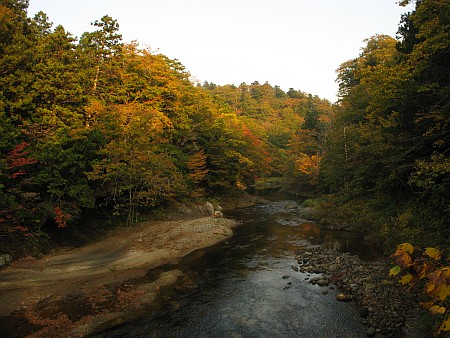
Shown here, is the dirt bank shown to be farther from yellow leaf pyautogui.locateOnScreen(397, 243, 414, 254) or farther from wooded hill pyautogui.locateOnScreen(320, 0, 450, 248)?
wooded hill pyautogui.locateOnScreen(320, 0, 450, 248)

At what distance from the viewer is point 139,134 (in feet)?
80.9

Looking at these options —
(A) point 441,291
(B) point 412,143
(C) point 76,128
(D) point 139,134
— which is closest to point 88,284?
(C) point 76,128

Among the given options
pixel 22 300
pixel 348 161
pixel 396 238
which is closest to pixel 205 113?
pixel 348 161

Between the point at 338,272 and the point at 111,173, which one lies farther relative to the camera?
the point at 111,173

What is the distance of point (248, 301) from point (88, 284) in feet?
25.8

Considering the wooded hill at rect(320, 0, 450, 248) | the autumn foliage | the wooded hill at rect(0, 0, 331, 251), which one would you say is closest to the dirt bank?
the wooded hill at rect(0, 0, 331, 251)

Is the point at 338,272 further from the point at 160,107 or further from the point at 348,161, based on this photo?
the point at 160,107

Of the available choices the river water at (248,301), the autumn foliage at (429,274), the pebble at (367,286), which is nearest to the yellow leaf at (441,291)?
the autumn foliage at (429,274)

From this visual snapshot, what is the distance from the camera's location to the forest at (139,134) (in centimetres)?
1440

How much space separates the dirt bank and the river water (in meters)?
1.05

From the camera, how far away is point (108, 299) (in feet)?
44.9

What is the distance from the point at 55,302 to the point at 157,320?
4.85 m

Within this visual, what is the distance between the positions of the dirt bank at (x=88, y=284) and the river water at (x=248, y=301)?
1049mm

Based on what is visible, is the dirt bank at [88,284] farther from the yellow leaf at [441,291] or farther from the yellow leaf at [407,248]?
the yellow leaf at [441,291]
